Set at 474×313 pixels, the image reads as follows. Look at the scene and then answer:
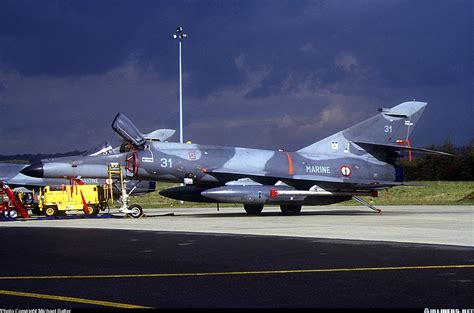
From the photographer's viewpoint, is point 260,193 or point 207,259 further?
point 260,193

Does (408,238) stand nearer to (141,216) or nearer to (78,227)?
(78,227)

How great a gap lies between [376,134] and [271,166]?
4.95 meters

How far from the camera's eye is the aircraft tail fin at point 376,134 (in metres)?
30.0

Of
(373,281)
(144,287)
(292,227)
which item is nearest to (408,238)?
(292,227)

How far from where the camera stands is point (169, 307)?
A: 7.37 m

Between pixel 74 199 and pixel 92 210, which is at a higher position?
pixel 74 199

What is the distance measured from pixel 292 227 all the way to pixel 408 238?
16.1ft

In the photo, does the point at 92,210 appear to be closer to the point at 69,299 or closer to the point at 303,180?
the point at 303,180

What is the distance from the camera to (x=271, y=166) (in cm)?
2816

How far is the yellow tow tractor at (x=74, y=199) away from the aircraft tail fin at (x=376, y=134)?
8.37 metres

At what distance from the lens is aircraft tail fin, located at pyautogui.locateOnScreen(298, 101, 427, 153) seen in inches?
1182

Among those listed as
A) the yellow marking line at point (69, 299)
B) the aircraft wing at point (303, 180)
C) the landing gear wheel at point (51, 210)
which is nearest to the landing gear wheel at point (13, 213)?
the landing gear wheel at point (51, 210)

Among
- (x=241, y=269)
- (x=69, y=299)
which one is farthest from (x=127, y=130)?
(x=69, y=299)

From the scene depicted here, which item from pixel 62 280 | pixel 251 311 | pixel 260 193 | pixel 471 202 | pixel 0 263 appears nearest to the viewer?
pixel 251 311
